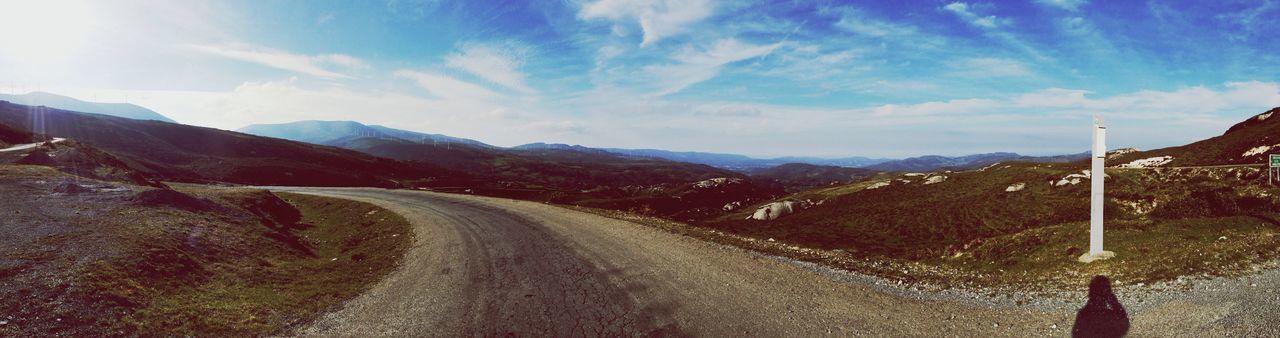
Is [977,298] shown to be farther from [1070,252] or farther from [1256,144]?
[1256,144]

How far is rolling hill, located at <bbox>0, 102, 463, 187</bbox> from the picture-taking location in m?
93.3

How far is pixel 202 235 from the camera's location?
20.5m

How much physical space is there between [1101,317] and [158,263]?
2853 cm

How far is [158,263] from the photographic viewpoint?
15.3 meters

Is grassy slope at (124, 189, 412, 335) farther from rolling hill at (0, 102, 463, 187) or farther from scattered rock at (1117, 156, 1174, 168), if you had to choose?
scattered rock at (1117, 156, 1174, 168)

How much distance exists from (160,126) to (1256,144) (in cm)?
26247

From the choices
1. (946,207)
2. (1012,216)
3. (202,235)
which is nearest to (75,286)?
(202,235)

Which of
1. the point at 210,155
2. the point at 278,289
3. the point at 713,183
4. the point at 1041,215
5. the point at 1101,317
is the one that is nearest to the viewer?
the point at 1101,317

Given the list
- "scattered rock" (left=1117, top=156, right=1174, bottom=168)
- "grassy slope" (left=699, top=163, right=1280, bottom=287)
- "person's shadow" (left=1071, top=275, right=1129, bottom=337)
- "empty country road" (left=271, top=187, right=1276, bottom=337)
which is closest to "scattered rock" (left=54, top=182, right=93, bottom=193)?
"empty country road" (left=271, top=187, right=1276, bottom=337)

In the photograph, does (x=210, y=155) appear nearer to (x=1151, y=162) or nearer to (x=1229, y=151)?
(x=1151, y=162)

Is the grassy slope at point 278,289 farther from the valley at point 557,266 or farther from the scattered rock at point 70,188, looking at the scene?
the scattered rock at point 70,188

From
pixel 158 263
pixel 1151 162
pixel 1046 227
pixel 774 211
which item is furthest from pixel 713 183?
pixel 158 263

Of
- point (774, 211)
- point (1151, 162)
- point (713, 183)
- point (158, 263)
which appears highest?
point (1151, 162)

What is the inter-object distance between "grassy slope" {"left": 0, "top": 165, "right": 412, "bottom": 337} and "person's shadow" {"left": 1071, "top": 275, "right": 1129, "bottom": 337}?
20.3 meters
